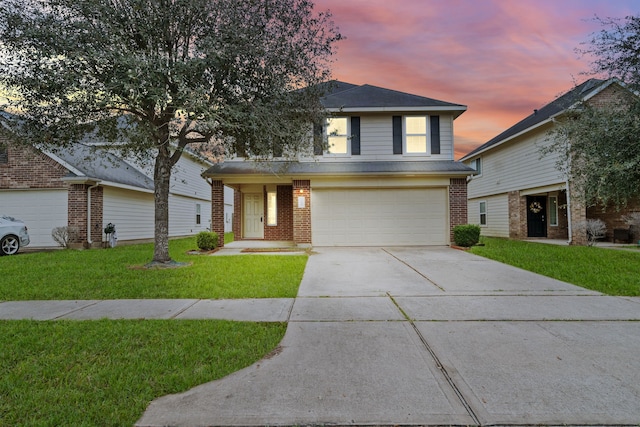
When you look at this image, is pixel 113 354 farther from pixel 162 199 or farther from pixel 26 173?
pixel 26 173

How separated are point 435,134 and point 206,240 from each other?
9765 mm

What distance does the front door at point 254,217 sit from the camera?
593 inches

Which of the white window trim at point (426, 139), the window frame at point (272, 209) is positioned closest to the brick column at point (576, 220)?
the white window trim at point (426, 139)

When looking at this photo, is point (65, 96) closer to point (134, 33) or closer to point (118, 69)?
point (118, 69)

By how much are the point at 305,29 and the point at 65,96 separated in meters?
6.04

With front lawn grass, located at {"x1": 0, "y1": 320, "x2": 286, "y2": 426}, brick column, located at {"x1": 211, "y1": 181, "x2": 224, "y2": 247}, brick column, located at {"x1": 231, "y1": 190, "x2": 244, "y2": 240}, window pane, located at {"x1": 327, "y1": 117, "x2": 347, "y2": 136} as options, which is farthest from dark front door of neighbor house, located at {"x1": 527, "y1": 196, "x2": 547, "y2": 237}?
front lawn grass, located at {"x1": 0, "y1": 320, "x2": 286, "y2": 426}

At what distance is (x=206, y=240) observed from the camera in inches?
451

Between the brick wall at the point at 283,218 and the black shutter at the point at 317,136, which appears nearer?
the black shutter at the point at 317,136

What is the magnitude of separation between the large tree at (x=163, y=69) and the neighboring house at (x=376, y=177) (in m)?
3.14

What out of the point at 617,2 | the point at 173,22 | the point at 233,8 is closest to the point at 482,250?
the point at 617,2

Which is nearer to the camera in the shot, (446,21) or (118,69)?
(118,69)

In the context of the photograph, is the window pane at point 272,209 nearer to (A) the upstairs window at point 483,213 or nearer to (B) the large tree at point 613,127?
(B) the large tree at point 613,127

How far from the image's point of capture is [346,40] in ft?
30.6

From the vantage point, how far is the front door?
593 inches
